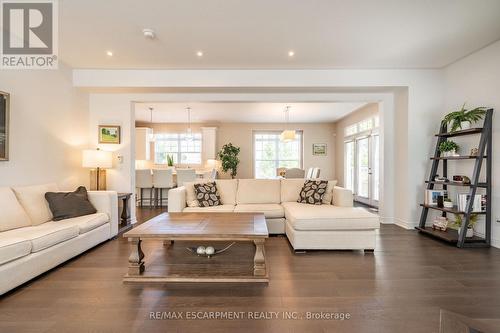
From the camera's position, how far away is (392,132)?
4520 millimetres

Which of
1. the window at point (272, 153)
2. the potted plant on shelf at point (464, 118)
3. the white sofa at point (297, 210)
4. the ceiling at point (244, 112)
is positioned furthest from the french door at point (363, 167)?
the white sofa at point (297, 210)

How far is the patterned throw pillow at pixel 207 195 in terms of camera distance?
386 cm

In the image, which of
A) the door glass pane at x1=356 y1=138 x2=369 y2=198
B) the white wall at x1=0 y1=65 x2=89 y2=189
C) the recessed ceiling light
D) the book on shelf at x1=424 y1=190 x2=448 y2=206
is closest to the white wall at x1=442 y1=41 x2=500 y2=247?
the book on shelf at x1=424 y1=190 x2=448 y2=206

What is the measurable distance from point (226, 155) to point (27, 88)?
555cm

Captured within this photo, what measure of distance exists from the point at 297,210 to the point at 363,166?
462cm

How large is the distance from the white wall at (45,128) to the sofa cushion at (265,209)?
107 inches

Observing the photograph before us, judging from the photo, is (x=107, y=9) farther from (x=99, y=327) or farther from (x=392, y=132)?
(x=392, y=132)

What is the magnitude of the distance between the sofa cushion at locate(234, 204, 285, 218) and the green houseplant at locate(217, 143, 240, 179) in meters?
4.42

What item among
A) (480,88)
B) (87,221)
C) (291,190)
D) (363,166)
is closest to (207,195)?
(291,190)

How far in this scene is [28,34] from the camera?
300 centimetres

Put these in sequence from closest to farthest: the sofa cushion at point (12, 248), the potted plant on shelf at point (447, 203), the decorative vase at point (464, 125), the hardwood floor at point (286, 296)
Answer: the hardwood floor at point (286, 296), the sofa cushion at point (12, 248), the decorative vase at point (464, 125), the potted plant on shelf at point (447, 203)

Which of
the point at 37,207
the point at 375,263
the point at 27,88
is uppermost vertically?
the point at 27,88

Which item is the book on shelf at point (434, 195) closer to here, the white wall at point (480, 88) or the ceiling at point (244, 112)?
the white wall at point (480, 88)

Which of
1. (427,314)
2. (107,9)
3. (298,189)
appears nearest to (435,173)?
(298,189)
